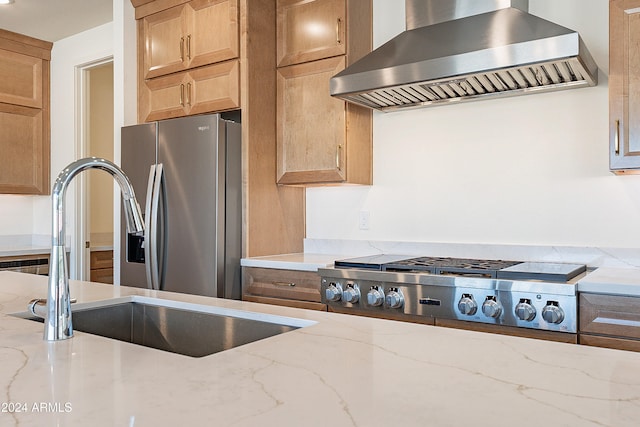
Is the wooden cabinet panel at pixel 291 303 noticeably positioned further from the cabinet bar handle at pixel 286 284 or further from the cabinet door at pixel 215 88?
the cabinet door at pixel 215 88

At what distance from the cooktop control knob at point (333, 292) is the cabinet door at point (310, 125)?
0.68m

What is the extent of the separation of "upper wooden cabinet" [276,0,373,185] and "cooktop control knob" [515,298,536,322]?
4.04 ft

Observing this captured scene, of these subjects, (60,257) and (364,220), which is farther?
(364,220)

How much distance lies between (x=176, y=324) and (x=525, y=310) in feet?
4.26

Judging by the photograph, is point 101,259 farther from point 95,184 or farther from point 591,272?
→ point 591,272

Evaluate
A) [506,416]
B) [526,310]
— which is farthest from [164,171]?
[506,416]

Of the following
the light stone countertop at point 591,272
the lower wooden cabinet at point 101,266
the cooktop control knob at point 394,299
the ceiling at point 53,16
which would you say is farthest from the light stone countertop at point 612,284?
the lower wooden cabinet at point 101,266

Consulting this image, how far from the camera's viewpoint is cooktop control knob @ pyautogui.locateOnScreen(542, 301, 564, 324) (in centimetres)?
200

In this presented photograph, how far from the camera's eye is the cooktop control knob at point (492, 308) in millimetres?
2117

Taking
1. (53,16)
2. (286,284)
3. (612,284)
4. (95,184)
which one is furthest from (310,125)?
(95,184)

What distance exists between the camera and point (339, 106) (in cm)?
299

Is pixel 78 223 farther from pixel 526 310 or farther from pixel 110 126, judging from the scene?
pixel 526 310

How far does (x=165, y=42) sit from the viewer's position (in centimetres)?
346

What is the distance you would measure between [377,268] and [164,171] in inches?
57.1
